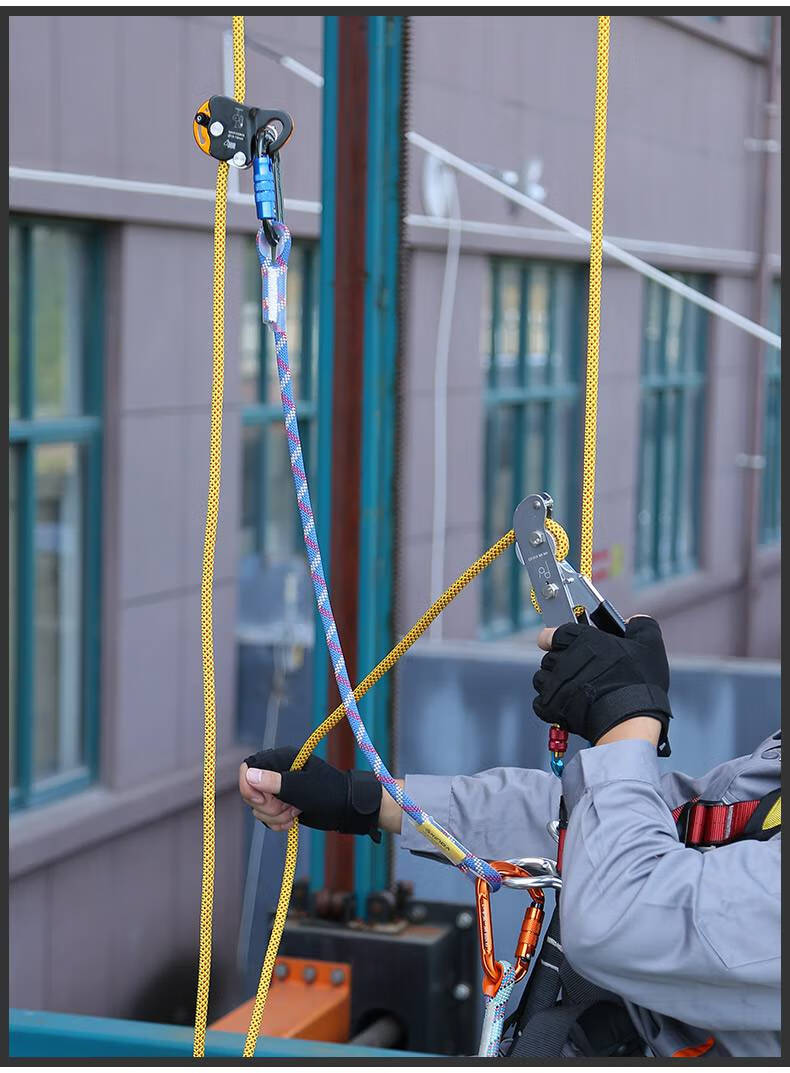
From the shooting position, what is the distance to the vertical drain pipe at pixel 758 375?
988 centimetres

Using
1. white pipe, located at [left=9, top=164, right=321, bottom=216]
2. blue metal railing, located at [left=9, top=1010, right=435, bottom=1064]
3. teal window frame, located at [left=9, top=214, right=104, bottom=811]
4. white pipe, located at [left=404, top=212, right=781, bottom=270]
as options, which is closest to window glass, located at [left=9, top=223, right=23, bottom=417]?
teal window frame, located at [left=9, top=214, right=104, bottom=811]

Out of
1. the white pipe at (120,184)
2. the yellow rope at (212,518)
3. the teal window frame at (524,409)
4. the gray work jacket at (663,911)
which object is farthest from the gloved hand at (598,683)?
the teal window frame at (524,409)

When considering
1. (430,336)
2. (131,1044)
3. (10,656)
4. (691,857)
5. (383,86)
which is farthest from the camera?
(430,336)

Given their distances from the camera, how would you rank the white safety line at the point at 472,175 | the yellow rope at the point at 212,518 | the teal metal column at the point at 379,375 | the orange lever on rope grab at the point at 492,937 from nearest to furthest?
the orange lever on rope grab at the point at 492,937 → the yellow rope at the point at 212,518 → the teal metal column at the point at 379,375 → the white safety line at the point at 472,175

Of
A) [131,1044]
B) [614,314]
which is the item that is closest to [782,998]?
[131,1044]

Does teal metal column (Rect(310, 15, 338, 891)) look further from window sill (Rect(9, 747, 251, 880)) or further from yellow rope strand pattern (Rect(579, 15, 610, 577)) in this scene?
window sill (Rect(9, 747, 251, 880))

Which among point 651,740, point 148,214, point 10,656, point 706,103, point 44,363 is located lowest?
point 10,656

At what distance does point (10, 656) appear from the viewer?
16.0ft

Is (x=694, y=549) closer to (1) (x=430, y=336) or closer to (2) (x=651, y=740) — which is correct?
(1) (x=430, y=336)

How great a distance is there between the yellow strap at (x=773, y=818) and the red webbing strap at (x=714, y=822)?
26 mm

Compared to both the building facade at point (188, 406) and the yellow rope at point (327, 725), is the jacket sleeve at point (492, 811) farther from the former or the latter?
the building facade at point (188, 406)

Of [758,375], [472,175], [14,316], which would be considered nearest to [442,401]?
[472,175]

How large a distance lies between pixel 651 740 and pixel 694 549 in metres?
8.52

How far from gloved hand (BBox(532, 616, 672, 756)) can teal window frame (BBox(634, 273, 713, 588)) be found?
738cm
